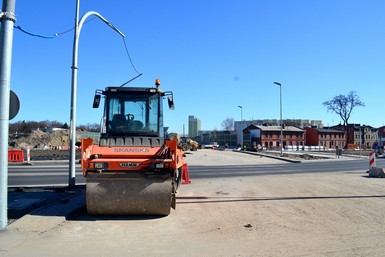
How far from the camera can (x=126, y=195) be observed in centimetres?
871

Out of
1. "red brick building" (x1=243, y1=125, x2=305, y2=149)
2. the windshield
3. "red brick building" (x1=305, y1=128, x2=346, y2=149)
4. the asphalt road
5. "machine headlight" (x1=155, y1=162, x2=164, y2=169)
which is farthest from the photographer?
"red brick building" (x1=305, y1=128, x2=346, y2=149)

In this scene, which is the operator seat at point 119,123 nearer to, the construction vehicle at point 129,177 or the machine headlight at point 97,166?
the construction vehicle at point 129,177

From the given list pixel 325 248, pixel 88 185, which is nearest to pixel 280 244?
pixel 325 248

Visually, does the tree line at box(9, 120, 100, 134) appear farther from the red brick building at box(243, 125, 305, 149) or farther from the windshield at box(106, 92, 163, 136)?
the windshield at box(106, 92, 163, 136)

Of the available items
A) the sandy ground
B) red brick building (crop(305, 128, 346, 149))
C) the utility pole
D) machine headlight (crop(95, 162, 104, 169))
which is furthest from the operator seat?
red brick building (crop(305, 128, 346, 149))

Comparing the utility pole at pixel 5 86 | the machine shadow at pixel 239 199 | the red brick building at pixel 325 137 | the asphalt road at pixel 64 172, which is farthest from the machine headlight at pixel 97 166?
the red brick building at pixel 325 137

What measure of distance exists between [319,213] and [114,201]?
505cm

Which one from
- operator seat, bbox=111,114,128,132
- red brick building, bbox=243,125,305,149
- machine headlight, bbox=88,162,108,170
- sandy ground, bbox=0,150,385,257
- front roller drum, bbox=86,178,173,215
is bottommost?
sandy ground, bbox=0,150,385,257

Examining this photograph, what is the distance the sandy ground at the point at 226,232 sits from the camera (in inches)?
252

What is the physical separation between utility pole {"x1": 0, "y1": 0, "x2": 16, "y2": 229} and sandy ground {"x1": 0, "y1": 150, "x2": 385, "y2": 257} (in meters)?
0.69

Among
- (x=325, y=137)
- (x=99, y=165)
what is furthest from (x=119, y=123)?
(x=325, y=137)

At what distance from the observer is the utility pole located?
7.68 meters

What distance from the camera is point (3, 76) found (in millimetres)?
7773

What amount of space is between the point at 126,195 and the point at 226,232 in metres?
2.41
